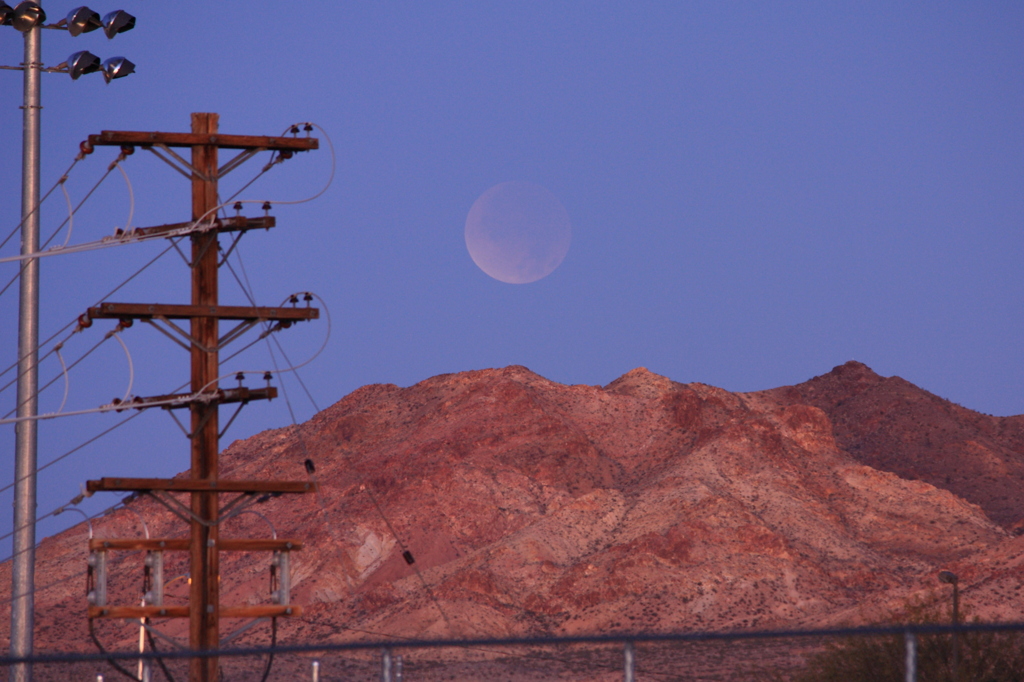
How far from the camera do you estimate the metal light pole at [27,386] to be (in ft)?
55.8

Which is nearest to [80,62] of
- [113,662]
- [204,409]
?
[204,409]

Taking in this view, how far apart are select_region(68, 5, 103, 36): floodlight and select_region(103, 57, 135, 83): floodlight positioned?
72 cm

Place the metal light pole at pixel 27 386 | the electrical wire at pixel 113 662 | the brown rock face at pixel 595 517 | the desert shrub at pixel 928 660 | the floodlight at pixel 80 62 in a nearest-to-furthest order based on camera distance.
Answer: the electrical wire at pixel 113 662 → the metal light pole at pixel 27 386 → the floodlight at pixel 80 62 → the desert shrub at pixel 928 660 → the brown rock face at pixel 595 517

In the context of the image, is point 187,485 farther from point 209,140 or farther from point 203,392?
point 209,140

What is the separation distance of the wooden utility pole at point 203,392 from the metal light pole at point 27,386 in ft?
4.99

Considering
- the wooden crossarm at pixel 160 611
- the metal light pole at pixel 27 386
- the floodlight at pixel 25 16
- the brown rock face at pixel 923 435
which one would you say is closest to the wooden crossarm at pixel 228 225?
the metal light pole at pixel 27 386

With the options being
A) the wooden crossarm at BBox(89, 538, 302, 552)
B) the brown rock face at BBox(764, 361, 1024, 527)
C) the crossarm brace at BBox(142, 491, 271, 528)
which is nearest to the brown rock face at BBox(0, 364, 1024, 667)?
the brown rock face at BBox(764, 361, 1024, 527)

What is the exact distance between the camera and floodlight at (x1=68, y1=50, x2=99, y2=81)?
21328 mm

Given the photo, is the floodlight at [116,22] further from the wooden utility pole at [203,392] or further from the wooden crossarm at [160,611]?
the wooden crossarm at [160,611]

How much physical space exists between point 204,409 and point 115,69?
738cm

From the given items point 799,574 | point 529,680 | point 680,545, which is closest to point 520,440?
point 680,545

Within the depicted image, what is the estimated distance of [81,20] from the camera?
21.4 meters

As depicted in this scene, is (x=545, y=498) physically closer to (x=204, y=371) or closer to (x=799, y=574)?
(x=799, y=574)

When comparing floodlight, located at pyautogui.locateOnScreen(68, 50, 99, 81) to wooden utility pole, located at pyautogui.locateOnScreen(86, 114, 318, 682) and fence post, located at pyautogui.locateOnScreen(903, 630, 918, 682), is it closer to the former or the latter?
wooden utility pole, located at pyautogui.locateOnScreen(86, 114, 318, 682)
